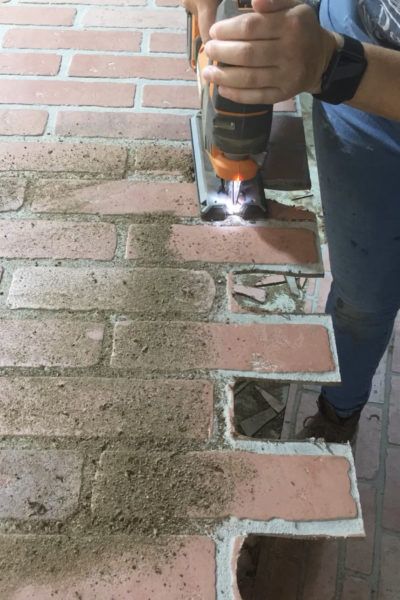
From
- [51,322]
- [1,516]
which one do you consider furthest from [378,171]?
[1,516]

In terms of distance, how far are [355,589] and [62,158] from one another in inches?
44.2

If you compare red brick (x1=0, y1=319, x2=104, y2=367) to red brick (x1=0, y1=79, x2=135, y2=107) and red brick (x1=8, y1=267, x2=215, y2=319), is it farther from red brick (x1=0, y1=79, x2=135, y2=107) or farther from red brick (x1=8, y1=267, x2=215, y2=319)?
red brick (x1=0, y1=79, x2=135, y2=107)

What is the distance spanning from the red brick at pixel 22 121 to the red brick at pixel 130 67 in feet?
0.51

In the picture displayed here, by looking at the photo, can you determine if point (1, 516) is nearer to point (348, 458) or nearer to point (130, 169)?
point (348, 458)

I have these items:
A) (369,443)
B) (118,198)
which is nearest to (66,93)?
(118,198)

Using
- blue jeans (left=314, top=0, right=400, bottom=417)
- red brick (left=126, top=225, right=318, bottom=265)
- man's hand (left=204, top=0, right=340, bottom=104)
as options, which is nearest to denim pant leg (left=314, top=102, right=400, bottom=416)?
→ blue jeans (left=314, top=0, right=400, bottom=417)

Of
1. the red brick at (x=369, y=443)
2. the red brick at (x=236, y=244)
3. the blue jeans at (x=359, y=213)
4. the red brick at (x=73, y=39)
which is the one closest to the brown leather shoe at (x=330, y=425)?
the red brick at (x=369, y=443)

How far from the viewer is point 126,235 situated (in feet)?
3.26

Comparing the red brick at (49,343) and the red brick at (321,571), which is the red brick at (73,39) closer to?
the red brick at (49,343)

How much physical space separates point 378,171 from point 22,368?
660 millimetres

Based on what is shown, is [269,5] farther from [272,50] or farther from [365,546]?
[365,546]

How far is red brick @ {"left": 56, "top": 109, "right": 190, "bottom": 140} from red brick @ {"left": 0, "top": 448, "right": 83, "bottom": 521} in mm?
662

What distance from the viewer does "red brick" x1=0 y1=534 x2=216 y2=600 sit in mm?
692

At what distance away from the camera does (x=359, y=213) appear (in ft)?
3.36
